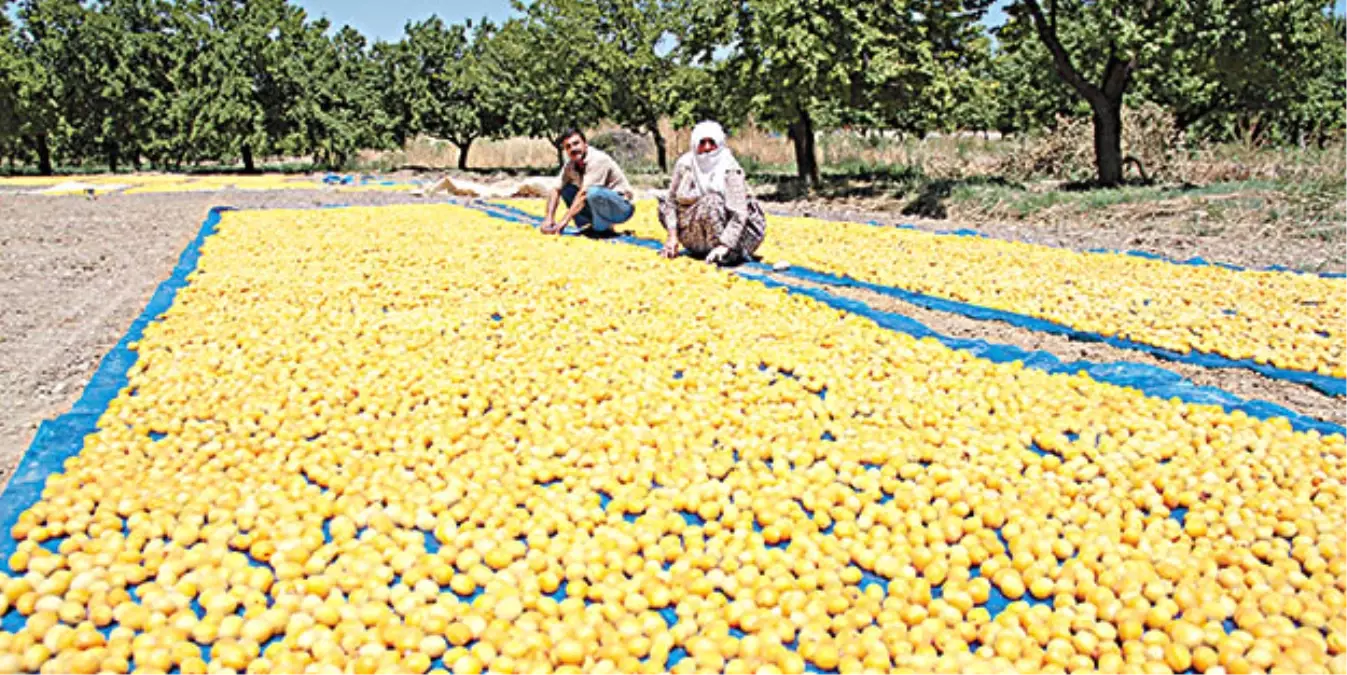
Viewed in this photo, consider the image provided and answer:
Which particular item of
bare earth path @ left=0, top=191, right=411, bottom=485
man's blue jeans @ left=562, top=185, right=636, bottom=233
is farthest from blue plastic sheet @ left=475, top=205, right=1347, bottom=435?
bare earth path @ left=0, top=191, right=411, bottom=485

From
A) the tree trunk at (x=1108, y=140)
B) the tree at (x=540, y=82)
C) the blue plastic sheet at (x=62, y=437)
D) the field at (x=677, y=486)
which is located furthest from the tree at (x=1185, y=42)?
the tree at (x=540, y=82)

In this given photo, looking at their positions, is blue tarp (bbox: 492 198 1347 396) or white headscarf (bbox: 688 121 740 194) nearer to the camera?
blue tarp (bbox: 492 198 1347 396)

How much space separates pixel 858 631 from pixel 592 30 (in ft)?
75.7

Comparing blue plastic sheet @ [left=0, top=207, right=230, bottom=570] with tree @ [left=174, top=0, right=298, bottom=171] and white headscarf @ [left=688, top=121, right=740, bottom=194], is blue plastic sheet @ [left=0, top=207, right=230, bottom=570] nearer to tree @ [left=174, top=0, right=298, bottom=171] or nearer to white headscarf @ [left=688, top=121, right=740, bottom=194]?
white headscarf @ [left=688, top=121, right=740, bottom=194]

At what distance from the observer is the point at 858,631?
6.57ft

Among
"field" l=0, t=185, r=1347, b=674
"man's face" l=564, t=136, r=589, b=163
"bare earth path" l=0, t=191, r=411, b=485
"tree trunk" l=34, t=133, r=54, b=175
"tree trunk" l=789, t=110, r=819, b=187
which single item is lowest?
"field" l=0, t=185, r=1347, b=674

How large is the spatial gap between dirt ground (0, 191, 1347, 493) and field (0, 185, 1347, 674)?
0.04 m

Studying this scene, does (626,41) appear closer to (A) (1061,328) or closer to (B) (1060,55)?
(B) (1060,55)

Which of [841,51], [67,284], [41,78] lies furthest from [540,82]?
[67,284]

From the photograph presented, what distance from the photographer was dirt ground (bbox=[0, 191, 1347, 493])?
3.69 metres

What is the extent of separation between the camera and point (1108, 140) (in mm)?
11812

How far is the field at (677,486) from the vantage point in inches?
77.4

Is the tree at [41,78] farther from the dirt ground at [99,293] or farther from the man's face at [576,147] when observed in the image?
the man's face at [576,147]

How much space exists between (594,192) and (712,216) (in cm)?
176
